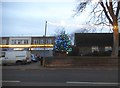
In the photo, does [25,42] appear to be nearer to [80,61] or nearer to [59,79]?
[80,61]

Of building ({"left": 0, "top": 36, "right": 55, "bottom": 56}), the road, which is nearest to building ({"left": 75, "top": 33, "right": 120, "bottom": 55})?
the road

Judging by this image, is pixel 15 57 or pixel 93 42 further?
pixel 93 42

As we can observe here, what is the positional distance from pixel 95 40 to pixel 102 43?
161 centimetres

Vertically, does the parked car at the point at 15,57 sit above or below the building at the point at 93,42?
below

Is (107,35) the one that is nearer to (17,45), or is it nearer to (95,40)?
(95,40)

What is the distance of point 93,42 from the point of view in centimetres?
6097

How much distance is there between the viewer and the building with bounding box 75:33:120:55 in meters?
59.9

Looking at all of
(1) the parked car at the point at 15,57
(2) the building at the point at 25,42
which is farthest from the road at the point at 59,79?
(2) the building at the point at 25,42

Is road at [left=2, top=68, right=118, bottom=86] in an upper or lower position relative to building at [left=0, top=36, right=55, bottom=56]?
lower

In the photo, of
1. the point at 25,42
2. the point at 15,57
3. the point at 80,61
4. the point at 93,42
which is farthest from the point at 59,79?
the point at 25,42

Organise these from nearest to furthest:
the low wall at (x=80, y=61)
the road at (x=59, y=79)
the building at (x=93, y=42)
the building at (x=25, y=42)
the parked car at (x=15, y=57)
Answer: the road at (x=59, y=79), the low wall at (x=80, y=61), the parked car at (x=15, y=57), the building at (x=93, y=42), the building at (x=25, y=42)

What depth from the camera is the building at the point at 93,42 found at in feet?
197

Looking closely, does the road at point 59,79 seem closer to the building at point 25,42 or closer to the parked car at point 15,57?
the parked car at point 15,57

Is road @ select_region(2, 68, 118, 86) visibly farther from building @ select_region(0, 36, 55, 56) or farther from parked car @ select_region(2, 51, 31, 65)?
building @ select_region(0, 36, 55, 56)
